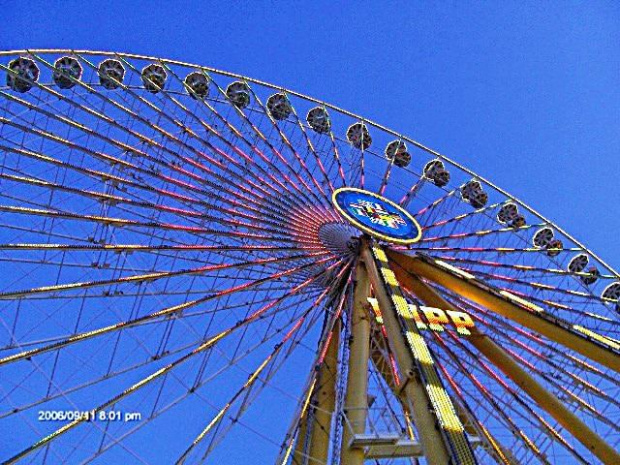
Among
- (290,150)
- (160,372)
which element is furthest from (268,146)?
(160,372)

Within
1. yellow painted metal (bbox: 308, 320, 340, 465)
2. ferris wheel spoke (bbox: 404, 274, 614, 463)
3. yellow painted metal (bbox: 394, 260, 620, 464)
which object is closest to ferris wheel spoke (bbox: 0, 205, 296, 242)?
yellow painted metal (bbox: 308, 320, 340, 465)

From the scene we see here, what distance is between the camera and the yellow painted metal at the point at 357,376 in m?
12.2

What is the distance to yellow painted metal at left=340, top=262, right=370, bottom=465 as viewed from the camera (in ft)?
40.1

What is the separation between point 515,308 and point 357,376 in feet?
14.3

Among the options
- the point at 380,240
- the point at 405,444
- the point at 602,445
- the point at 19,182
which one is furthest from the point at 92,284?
the point at 602,445

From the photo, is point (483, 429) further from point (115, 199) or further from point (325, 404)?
point (115, 199)

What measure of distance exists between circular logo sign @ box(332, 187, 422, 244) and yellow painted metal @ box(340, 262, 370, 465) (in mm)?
1908

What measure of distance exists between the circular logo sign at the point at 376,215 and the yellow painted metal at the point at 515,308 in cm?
119

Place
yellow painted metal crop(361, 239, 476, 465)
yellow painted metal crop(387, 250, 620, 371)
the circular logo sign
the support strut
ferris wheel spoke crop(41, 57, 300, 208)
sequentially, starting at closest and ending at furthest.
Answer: yellow painted metal crop(361, 239, 476, 465) < the support strut < yellow painted metal crop(387, 250, 620, 371) < ferris wheel spoke crop(41, 57, 300, 208) < the circular logo sign

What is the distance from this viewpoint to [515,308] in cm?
1514

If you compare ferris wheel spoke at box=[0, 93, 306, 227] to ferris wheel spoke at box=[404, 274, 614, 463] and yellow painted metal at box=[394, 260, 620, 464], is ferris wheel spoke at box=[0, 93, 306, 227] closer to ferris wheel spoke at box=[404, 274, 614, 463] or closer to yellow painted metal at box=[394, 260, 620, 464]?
yellow painted metal at box=[394, 260, 620, 464]

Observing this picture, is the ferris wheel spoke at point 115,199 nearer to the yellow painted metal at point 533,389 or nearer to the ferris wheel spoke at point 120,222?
the ferris wheel spoke at point 120,222

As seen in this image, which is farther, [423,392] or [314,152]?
[314,152]

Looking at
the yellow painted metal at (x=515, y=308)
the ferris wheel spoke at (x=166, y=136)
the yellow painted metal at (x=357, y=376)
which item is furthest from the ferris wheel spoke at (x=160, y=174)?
the yellow painted metal at (x=515, y=308)
